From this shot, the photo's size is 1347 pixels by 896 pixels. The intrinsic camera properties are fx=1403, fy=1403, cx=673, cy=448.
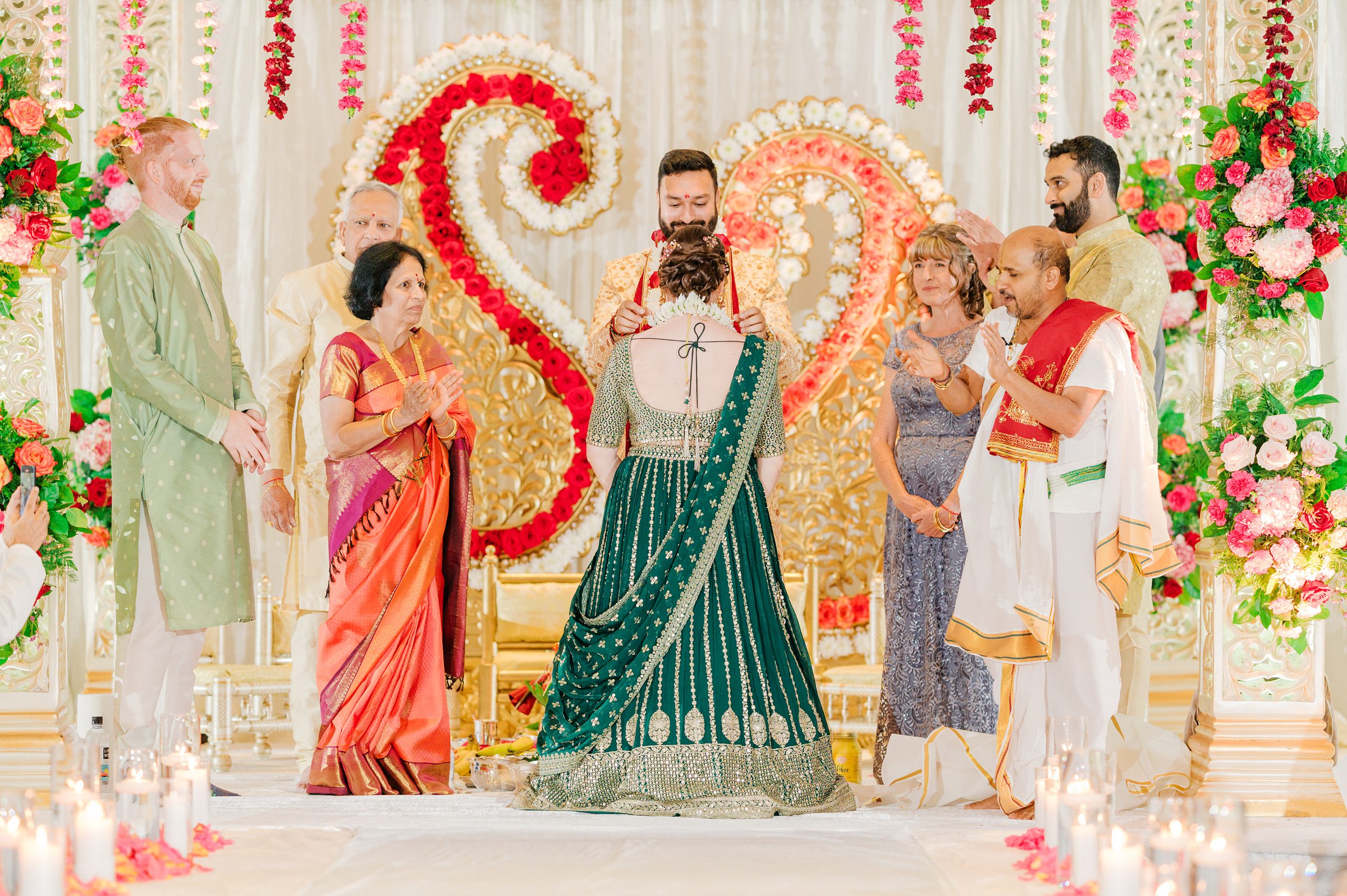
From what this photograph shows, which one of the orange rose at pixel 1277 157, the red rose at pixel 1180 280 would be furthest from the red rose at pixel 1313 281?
the red rose at pixel 1180 280

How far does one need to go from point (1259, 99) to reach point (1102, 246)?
0.64 meters

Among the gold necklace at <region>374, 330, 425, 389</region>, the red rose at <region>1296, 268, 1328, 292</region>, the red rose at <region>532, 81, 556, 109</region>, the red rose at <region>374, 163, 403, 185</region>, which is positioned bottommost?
the gold necklace at <region>374, 330, 425, 389</region>

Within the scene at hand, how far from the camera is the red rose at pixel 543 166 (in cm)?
620

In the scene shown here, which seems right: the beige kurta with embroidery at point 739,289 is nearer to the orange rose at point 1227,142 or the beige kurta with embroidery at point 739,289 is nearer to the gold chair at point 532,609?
the gold chair at point 532,609

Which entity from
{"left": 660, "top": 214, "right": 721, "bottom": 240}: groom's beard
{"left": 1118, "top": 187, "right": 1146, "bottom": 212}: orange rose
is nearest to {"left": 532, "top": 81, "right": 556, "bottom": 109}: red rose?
{"left": 660, "top": 214, "right": 721, "bottom": 240}: groom's beard

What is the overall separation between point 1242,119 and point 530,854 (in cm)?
311

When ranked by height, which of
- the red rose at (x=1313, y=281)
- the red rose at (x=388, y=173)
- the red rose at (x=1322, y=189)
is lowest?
the red rose at (x=1313, y=281)

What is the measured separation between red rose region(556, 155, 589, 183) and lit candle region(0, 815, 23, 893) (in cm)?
408

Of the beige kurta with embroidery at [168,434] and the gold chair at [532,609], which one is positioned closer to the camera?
the beige kurta with embroidery at [168,434]

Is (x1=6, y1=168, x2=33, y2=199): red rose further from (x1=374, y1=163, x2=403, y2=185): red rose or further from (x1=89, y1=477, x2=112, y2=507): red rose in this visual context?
(x1=374, y1=163, x2=403, y2=185): red rose

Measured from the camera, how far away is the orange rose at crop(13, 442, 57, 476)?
4.45m

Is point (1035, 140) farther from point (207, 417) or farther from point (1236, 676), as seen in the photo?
point (207, 417)

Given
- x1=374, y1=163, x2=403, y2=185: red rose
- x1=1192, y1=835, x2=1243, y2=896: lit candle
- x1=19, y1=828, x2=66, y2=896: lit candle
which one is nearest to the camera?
x1=1192, y1=835, x2=1243, y2=896: lit candle

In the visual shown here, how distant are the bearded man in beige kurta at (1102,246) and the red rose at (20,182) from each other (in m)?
3.08
